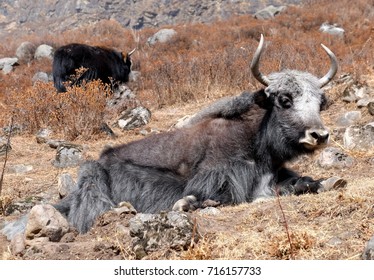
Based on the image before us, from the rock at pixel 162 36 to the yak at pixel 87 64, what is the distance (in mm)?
7765

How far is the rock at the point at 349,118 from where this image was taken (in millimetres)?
8776

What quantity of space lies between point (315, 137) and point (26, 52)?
22.1 metres

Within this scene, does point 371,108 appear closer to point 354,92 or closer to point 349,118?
point 349,118

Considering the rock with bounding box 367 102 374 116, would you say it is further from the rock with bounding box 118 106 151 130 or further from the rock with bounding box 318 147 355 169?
the rock with bounding box 118 106 151 130

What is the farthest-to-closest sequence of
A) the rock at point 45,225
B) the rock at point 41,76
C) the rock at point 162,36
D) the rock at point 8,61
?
1. the rock at point 162,36
2. the rock at point 8,61
3. the rock at point 41,76
4. the rock at point 45,225

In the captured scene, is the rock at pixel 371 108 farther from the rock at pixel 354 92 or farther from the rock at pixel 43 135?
the rock at pixel 43 135

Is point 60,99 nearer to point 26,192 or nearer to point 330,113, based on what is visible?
point 26,192

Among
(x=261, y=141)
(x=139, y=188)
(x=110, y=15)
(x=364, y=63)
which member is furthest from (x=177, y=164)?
(x=110, y=15)

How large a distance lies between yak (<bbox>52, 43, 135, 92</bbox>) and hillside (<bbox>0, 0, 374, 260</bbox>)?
2.90 feet

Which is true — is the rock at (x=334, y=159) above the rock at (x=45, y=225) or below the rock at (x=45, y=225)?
below

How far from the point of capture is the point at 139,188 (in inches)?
213

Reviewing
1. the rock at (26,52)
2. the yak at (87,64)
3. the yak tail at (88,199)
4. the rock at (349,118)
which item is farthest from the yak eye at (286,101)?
the rock at (26,52)

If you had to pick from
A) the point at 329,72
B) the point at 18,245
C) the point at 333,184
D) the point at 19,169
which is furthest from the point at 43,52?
the point at 18,245

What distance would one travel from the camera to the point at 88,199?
5.12 meters
